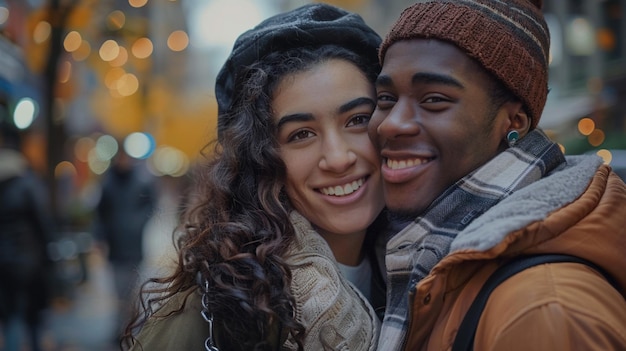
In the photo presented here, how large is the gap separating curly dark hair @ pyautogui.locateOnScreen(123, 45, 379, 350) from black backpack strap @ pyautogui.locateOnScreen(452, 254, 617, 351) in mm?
698

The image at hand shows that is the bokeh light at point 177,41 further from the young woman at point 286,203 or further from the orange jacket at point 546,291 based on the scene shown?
the orange jacket at point 546,291

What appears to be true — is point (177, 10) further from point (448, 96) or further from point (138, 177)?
point (448, 96)

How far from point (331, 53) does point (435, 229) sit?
1.04 metres

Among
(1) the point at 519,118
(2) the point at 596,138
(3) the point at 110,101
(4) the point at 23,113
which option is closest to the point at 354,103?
(1) the point at 519,118

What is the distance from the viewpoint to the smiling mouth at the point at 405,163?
2286mm

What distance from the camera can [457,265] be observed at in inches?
77.2

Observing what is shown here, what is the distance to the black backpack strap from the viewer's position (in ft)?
5.99

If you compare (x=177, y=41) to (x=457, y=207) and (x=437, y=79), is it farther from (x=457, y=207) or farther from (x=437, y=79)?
(x=457, y=207)

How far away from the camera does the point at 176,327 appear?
2.38 metres

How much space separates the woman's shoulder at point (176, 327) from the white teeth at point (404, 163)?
82 cm

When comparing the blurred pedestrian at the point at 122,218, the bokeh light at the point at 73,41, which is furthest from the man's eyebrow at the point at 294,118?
the bokeh light at the point at 73,41

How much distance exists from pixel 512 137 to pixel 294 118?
921mm

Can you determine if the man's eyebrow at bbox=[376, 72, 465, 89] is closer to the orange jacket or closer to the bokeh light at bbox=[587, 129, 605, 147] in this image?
the orange jacket

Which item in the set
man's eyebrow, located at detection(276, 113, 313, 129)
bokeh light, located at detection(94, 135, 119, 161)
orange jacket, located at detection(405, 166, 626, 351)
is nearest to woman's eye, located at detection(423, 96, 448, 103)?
orange jacket, located at detection(405, 166, 626, 351)
